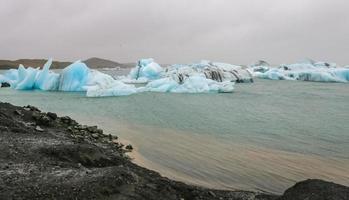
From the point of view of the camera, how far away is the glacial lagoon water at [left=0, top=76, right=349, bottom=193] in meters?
11.8

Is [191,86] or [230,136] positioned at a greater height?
[191,86]

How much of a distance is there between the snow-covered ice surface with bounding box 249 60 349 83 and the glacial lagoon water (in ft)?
95.2

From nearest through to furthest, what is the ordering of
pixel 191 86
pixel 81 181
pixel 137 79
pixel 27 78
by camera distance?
pixel 81 181 → pixel 27 78 → pixel 191 86 → pixel 137 79

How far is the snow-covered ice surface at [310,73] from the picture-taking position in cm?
6059

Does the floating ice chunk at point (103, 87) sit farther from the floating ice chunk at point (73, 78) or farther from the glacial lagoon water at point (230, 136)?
the glacial lagoon water at point (230, 136)

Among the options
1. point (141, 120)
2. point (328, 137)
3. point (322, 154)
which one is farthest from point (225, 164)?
point (141, 120)

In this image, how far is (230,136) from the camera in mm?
17828

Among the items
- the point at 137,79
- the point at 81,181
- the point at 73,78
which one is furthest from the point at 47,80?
the point at 81,181

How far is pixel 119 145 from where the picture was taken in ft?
48.2

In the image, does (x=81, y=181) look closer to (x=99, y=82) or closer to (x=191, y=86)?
(x=99, y=82)

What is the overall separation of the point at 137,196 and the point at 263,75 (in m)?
65.2

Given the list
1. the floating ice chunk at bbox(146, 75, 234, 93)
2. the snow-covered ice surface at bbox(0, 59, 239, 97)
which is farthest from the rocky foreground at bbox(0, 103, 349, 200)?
the floating ice chunk at bbox(146, 75, 234, 93)

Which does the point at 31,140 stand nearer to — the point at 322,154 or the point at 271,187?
the point at 271,187

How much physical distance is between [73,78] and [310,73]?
124 ft
